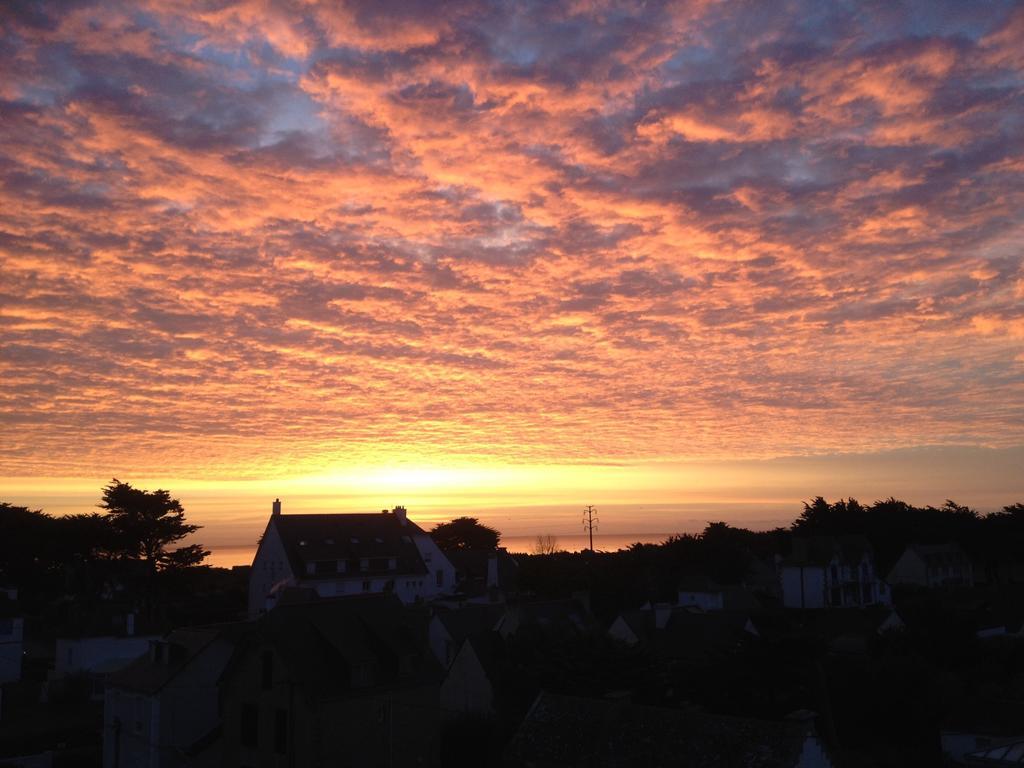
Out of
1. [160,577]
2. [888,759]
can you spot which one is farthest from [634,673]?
[160,577]

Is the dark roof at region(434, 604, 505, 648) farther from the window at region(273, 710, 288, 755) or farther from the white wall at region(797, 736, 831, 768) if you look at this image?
the white wall at region(797, 736, 831, 768)

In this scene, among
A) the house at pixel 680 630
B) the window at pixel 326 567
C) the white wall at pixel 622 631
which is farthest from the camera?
the window at pixel 326 567

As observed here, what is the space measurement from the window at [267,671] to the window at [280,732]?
46.6 inches

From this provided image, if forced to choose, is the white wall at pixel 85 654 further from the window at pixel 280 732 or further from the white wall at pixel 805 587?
the white wall at pixel 805 587

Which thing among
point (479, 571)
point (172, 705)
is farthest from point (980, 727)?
Answer: point (479, 571)

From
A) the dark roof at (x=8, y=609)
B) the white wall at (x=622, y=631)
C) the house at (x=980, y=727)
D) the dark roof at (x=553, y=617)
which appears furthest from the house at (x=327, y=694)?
the dark roof at (x=8, y=609)

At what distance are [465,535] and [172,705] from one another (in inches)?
4217

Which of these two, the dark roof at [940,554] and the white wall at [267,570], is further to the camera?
the dark roof at [940,554]

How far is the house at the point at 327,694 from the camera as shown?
3406 cm

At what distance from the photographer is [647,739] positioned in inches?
1007

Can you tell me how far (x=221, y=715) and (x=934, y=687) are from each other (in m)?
34.7

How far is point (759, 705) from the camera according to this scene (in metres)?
40.1

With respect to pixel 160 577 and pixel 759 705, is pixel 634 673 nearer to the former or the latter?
pixel 759 705

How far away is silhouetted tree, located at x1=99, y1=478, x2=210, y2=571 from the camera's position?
78.2 metres
